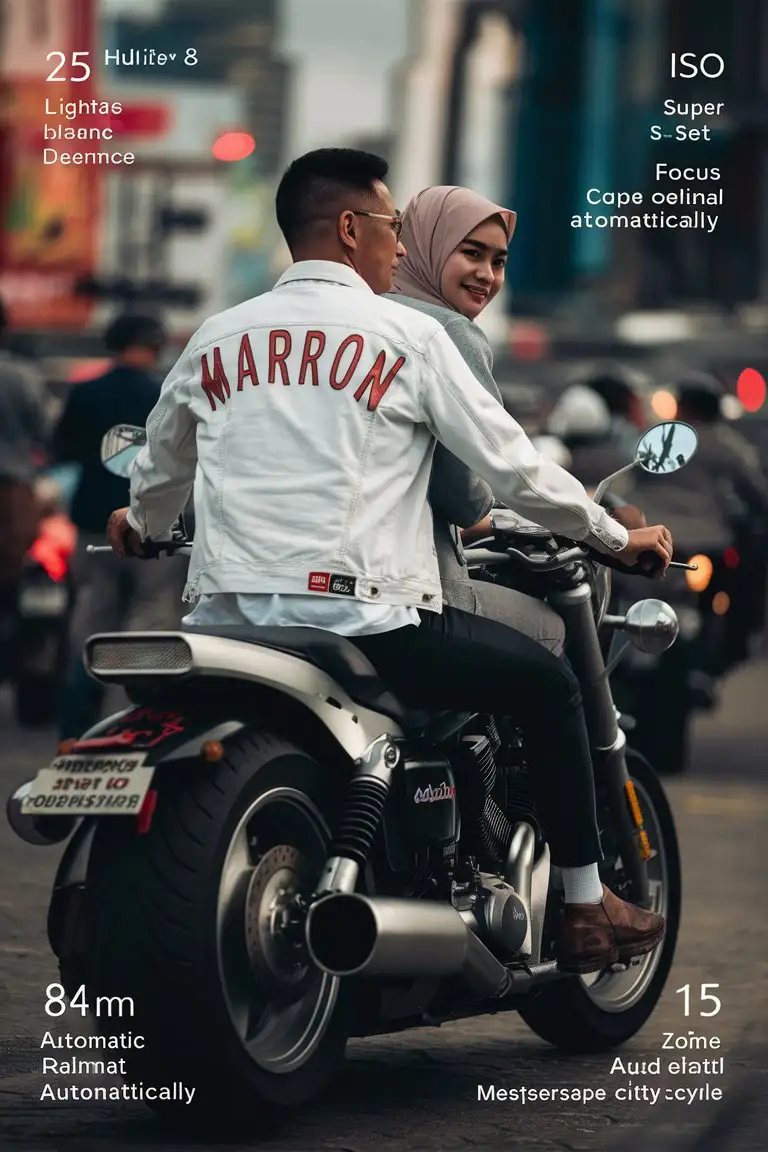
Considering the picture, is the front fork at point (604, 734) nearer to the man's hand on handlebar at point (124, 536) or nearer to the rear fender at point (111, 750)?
the man's hand on handlebar at point (124, 536)

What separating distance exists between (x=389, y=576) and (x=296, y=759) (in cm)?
40

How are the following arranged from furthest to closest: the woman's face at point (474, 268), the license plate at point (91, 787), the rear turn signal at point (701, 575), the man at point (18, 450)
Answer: the man at point (18, 450) < the rear turn signal at point (701, 575) < the woman's face at point (474, 268) < the license plate at point (91, 787)

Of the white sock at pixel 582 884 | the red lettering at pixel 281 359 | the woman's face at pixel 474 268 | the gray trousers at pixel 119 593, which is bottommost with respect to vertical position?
the gray trousers at pixel 119 593

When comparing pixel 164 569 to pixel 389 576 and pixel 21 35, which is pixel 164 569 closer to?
pixel 389 576

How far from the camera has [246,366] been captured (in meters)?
5.84

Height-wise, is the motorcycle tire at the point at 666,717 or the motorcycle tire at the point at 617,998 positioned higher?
the motorcycle tire at the point at 617,998

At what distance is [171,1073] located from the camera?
18.0ft

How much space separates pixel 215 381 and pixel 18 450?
350 inches

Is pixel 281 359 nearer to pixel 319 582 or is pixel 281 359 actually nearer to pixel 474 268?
pixel 319 582

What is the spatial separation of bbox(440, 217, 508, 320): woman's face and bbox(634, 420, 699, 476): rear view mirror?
1.50ft

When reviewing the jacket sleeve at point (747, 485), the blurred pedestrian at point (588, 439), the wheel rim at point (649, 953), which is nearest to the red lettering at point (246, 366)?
the wheel rim at point (649, 953)

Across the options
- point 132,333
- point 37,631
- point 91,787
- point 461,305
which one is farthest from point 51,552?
point 91,787

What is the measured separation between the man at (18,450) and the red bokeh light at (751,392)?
23808mm

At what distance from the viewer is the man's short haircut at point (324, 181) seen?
5969 millimetres
